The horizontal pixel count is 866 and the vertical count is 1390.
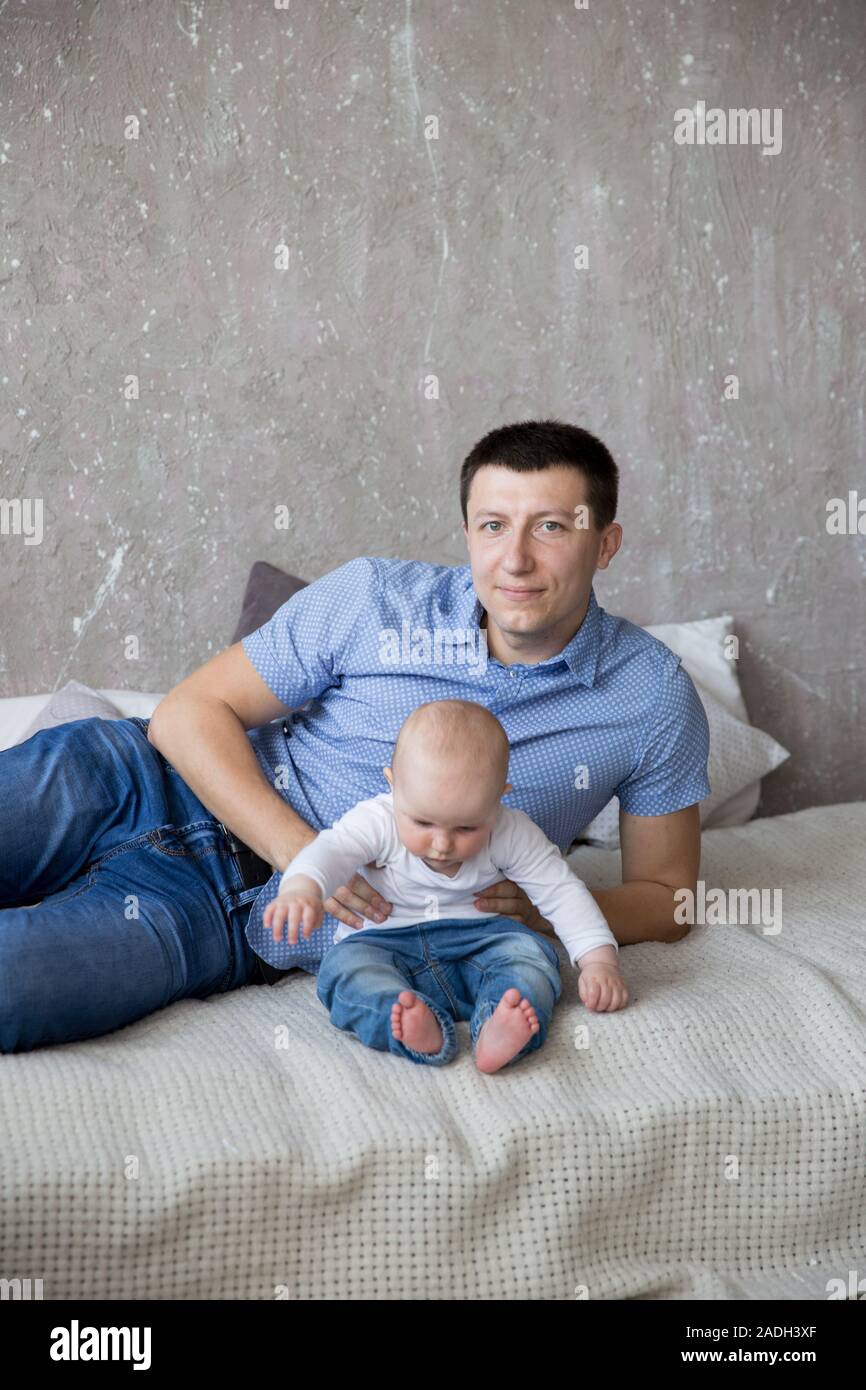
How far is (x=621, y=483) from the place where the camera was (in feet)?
8.80

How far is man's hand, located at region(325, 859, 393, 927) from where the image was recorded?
153 centimetres

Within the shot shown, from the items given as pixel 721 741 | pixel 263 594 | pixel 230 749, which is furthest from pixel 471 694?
pixel 721 741

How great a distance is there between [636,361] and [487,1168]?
186cm

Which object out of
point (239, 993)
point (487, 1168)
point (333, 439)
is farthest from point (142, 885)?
point (333, 439)

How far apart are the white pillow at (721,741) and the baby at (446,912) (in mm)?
816

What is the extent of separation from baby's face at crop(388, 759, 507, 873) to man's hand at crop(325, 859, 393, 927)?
87mm

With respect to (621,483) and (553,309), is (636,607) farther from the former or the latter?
(553,309)

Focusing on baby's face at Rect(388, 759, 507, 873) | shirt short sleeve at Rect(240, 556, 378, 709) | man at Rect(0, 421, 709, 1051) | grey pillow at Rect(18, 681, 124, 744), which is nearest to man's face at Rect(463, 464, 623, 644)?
man at Rect(0, 421, 709, 1051)

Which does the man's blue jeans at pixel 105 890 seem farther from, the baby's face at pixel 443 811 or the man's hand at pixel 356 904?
the baby's face at pixel 443 811

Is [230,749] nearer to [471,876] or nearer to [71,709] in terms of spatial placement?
[471,876]

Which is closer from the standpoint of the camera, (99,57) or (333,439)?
(99,57)

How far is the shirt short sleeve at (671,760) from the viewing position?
68.6 inches

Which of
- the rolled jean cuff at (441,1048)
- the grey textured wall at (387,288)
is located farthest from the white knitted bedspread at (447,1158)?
the grey textured wall at (387,288)

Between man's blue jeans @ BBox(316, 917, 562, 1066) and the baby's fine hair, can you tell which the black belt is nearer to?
man's blue jeans @ BBox(316, 917, 562, 1066)
